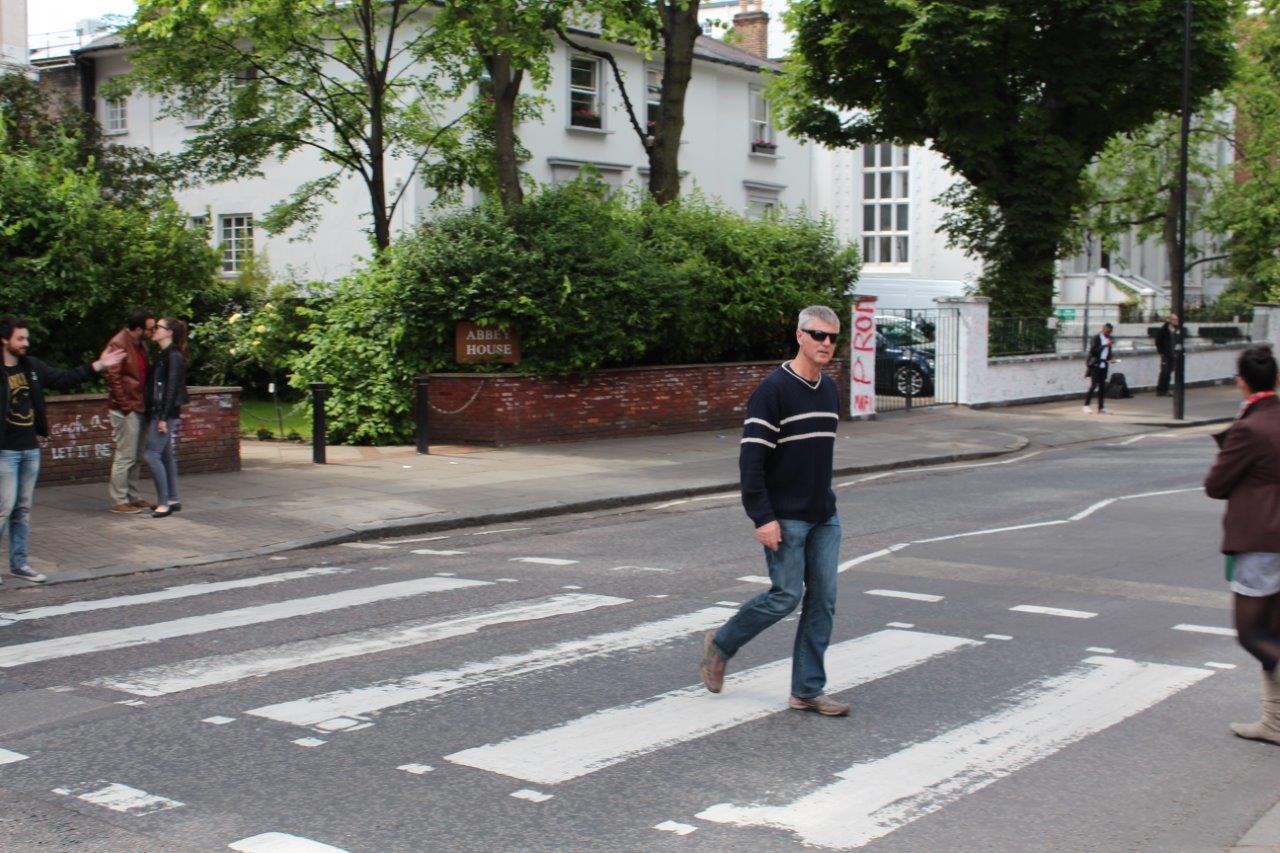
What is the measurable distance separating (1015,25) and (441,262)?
16.9m

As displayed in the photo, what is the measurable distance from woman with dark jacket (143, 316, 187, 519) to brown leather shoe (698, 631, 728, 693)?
810cm

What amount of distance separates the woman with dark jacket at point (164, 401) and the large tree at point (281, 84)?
31.0 ft

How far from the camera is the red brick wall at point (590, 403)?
20.3 m

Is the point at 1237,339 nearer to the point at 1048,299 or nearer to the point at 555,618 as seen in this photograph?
the point at 1048,299

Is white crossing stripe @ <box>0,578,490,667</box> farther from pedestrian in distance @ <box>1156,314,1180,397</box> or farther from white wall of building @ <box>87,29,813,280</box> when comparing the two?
pedestrian in distance @ <box>1156,314,1180,397</box>

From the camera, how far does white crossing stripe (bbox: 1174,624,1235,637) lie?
865cm

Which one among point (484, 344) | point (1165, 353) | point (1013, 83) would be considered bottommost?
point (1165, 353)

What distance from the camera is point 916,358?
3044cm

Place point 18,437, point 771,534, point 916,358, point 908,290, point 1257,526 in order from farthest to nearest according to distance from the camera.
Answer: point 908,290, point 916,358, point 18,437, point 771,534, point 1257,526

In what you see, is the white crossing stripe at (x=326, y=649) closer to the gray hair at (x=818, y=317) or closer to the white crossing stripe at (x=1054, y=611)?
the white crossing stripe at (x=1054, y=611)

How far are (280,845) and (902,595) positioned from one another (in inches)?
229

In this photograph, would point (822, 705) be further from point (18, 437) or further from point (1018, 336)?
point (1018, 336)

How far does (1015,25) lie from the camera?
31047 mm

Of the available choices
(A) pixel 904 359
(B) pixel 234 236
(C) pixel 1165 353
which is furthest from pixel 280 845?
(B) pixel 234 236
